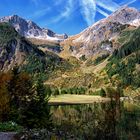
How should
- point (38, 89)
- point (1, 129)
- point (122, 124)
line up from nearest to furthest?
1. point (1, 129)
2. point (38, 89)
3. point (122, 124)

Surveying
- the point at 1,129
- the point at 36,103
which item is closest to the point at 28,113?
the point at 36,103

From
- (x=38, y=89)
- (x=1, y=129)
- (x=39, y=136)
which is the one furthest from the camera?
(x=38, y=89)

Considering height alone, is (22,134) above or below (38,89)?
below

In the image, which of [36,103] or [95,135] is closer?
[95,135]

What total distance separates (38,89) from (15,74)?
10281 mm

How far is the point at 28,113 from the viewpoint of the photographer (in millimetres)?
71500

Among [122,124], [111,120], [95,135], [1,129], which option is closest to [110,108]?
[111,120]

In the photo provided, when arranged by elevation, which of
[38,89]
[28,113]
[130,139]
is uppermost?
[38,89]

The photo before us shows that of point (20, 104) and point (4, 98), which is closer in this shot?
point (4, 98)

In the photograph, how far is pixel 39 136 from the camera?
2195cm

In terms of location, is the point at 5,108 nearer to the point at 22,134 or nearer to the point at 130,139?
the point at 130,139

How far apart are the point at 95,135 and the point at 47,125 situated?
13.2 meters

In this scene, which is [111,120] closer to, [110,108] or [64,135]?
[110,108]

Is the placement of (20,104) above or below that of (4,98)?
below
